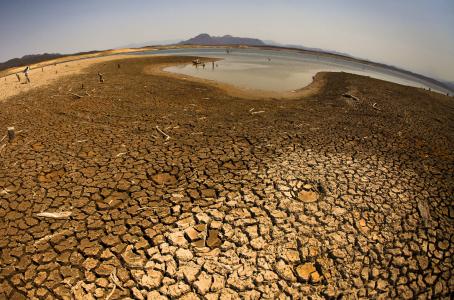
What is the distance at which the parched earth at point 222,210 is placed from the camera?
3951 millimetres

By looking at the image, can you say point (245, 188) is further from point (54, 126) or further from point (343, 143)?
point (54, 126)

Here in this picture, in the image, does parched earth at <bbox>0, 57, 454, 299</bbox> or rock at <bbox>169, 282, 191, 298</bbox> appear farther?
parched earth at <bbox>0, 57, 454, 299</bbox>

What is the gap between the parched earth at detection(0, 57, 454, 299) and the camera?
395cm

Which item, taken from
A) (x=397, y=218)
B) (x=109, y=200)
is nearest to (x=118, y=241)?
(x=109, y=200)

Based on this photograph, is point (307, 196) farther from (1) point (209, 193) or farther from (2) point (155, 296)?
(2) point (155, 296)

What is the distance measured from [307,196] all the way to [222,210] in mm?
2124

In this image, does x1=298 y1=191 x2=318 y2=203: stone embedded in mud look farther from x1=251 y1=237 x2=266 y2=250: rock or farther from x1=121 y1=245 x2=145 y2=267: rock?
x1=121 y1=245 x2=145 y2=267: rock

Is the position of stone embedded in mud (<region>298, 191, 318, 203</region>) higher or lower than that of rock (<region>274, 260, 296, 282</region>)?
higher

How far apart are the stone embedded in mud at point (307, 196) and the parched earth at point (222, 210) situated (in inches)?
1.4

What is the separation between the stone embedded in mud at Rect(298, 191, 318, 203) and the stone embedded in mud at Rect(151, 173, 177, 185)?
10.8ft

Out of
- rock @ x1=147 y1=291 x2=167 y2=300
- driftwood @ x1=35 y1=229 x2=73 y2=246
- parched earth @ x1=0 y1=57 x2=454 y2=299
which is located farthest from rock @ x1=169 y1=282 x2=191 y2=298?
driftwood @ x1=35 y1=229 x2=73 y2=246

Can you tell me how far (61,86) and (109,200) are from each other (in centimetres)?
1502

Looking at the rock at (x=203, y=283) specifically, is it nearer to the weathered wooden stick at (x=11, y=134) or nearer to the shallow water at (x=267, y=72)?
the weathered wooden stick at (x=11, y=134)

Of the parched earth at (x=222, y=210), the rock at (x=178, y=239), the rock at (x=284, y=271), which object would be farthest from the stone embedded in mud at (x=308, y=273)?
the rock at (x=178, y=239)
